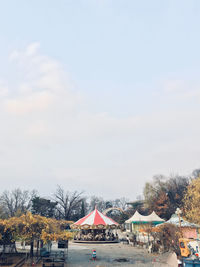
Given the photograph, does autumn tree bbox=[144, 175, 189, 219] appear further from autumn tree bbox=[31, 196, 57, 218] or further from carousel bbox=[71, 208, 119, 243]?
autumn tree bbox=[31, 196, 57, 218]

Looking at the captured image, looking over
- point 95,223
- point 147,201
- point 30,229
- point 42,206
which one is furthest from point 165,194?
point 30,229

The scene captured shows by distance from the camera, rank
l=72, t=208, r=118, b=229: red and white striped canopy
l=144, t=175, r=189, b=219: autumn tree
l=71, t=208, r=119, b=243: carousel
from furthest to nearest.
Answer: l=144, t=175, r=189, b=219: autumn tree < l=71, t=208, r=119, b=243: carousel < l=72, t=208, r=118, b=229: red and white striped canopy

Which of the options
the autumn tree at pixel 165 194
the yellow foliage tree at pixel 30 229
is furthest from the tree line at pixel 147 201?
the yellow foliage tree at pixel 30 229

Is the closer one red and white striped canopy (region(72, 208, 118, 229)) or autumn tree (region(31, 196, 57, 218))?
red and white striped canopy (region(72, 208, 118, 229))

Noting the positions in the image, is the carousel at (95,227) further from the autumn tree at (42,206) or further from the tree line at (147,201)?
the autumn tree at (42,206)

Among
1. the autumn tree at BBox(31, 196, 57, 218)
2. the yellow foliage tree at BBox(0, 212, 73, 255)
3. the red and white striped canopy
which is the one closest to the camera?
the yellow foliage tree at BBox(0, 212, 73, 255)

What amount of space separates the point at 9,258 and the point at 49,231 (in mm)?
5176

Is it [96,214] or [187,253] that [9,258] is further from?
[96,214]

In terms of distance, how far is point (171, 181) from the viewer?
2258 inches

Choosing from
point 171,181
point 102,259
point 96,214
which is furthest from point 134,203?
point 102,259

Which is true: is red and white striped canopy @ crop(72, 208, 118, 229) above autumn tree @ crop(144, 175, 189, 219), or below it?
below

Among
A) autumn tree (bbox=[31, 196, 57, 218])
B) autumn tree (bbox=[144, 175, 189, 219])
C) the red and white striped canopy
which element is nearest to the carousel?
the red and white striped canopy

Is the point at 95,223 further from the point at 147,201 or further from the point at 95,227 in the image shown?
the point at 147,201

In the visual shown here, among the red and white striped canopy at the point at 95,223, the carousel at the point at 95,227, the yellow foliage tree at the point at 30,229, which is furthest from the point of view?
the carousel at the point at 95,227
